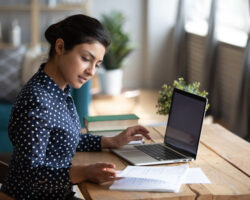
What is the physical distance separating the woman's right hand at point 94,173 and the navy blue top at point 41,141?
3cm

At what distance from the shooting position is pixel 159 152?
1.98m

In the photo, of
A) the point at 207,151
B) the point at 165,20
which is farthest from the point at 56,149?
the point at 165,20

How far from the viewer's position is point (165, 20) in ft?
21.6

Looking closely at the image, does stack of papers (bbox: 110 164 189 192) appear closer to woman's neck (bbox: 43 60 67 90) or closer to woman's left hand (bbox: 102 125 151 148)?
woman's left hand (bbox: 102 125 151 148)

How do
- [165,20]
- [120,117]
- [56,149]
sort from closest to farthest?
[56,149], [120,117], [165,20]

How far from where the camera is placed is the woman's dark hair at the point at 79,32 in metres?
1.73

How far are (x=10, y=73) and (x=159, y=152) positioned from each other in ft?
8.40

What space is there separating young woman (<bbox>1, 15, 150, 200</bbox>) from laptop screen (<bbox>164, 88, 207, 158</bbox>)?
422 mm

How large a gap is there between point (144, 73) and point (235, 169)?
16.7 feet

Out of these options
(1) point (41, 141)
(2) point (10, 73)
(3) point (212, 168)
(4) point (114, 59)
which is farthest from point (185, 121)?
(4) point (114, 59)

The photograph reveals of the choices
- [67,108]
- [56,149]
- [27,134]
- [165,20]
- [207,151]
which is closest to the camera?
[27,134]

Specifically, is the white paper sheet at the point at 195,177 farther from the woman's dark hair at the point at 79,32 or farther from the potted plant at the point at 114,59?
the potted plant at the point at 114,59

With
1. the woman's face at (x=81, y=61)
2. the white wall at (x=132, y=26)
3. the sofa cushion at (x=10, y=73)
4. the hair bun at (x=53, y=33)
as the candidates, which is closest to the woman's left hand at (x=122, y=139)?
the woman's face at (x=81, y=61)

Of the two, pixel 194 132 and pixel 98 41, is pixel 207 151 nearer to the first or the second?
pixel 194 132
